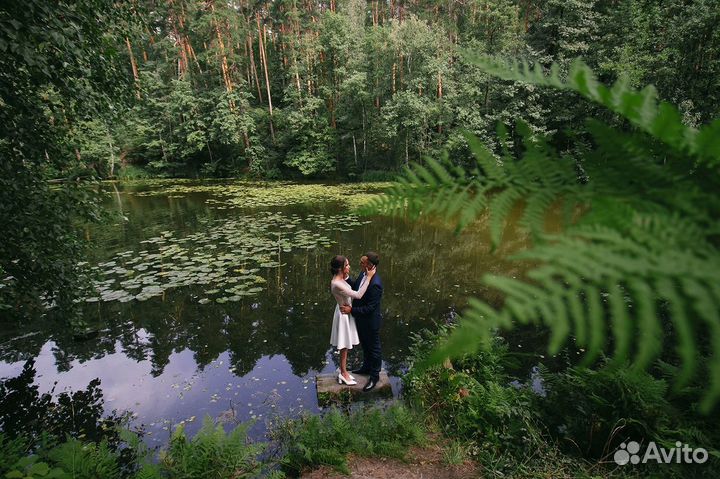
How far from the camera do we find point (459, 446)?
3785 millimetres

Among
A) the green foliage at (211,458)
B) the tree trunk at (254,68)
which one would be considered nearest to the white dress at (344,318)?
the green foliage at (211,458)

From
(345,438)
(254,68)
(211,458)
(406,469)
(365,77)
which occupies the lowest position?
(406,469)

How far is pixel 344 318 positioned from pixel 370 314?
1.26 ft

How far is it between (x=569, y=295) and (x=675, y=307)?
0.50 ft

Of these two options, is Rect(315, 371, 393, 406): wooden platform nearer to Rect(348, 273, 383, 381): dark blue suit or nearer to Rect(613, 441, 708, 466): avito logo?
Rect(348, 273, 383, 381): dark blue suit

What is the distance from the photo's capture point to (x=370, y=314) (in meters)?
5.00

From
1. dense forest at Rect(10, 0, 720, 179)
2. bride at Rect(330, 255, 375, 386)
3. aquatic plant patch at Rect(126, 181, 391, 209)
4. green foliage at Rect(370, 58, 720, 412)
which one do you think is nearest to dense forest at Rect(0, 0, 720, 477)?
green foliage at Rect(370, 58, 720, 412)

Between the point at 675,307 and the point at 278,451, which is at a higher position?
the point at 675,307

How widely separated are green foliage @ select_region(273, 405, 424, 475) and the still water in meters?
0.96

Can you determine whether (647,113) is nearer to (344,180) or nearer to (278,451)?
(278,451)

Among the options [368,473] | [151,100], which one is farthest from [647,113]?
[151,100]

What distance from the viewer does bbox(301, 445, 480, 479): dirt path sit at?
352 centimetres

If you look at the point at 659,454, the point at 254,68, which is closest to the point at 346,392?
the point at 659,454

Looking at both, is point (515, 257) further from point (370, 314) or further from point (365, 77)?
point (365, 77)
